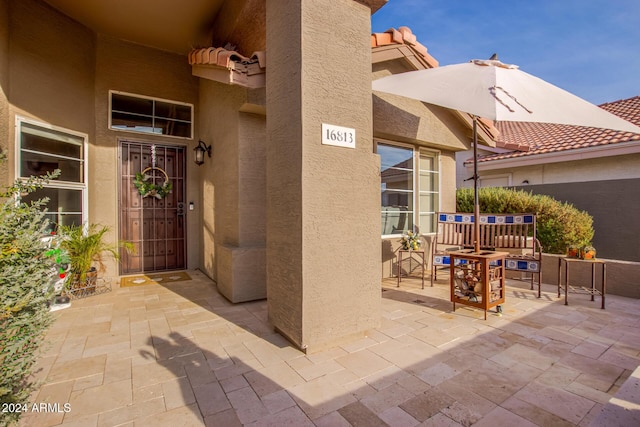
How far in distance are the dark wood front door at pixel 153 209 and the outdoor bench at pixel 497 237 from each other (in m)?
5.04

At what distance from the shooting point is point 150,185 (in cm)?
575

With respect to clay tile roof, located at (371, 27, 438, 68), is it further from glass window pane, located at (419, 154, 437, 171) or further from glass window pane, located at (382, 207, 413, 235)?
glass window pane, located at (382, 207, 413, 235)

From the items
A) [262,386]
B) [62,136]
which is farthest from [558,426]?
[62,136]

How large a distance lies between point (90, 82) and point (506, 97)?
6585 millimetres

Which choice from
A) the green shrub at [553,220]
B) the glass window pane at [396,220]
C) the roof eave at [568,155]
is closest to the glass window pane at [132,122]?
the glass window pane at [396,220]

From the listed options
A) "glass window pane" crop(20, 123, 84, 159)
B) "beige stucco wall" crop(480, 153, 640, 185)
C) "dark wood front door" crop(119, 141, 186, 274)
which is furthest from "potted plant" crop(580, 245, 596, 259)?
"glass window pane" crop(20, 123, 84, 159)

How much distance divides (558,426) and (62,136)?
6761 mm

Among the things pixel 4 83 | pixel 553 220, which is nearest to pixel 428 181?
pixel 553 220

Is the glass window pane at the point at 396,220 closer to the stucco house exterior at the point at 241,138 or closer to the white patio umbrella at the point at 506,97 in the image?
the stucco house exterior at the point at 241,138

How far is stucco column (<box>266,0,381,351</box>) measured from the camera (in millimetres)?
2639

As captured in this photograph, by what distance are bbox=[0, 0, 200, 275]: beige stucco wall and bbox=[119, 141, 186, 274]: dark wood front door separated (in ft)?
0.57

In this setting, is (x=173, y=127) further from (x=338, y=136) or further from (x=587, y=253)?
(x=587, y=253)

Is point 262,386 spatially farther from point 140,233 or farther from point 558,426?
point 140,233

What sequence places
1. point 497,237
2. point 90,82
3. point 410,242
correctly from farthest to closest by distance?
1. point 90,82
2. point 410,242
3. point 497,237
